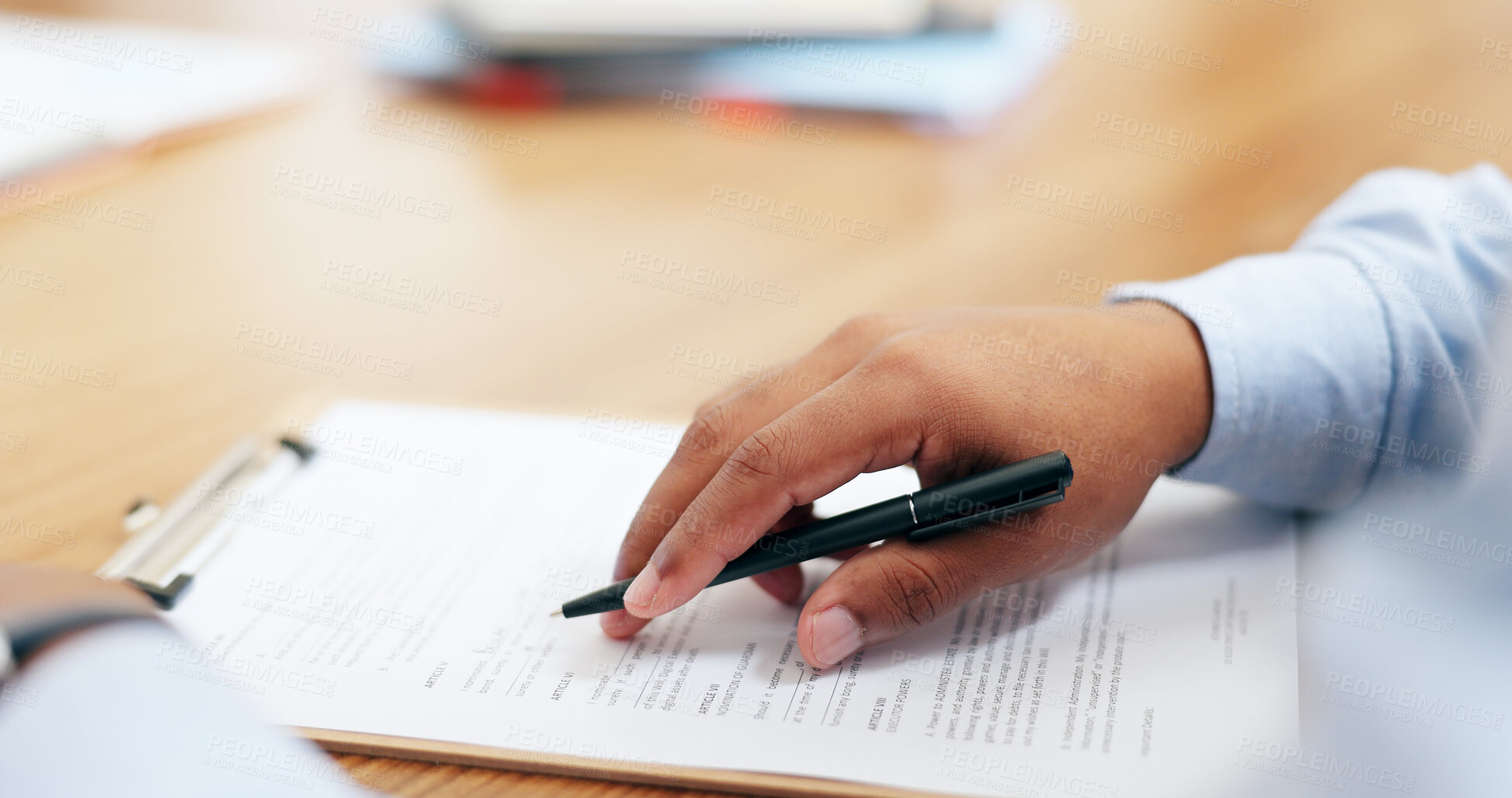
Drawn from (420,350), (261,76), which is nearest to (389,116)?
(261,76)

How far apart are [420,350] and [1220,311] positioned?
60cm

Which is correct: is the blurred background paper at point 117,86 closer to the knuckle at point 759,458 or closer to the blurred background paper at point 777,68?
the blurred background paper at point 777,68

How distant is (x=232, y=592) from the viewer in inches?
24.3

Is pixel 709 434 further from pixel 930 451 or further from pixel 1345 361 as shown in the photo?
pixel 1345 361

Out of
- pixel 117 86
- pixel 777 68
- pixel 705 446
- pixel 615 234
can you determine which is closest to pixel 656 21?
pixel 777 68

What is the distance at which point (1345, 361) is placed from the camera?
626 millimetres

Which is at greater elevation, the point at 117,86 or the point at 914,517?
the point at 117,86

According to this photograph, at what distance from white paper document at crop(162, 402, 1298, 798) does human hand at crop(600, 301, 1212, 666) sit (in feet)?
0.08

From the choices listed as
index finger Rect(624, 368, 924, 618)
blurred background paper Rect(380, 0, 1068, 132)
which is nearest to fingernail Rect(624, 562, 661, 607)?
index finger Rect(624, 368, 924, 618)

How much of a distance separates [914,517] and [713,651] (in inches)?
4.9

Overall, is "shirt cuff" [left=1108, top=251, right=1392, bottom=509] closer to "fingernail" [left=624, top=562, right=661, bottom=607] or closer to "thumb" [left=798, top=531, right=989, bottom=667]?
"thumb" [left=798, top=531, right=989, bottom=667]

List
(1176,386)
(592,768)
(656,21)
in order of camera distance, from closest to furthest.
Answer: (592,768)
(1176,386)
(656,21)

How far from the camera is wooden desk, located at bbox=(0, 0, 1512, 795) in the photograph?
0.81 m

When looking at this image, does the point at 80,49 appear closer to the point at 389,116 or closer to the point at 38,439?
the point at 389,116
